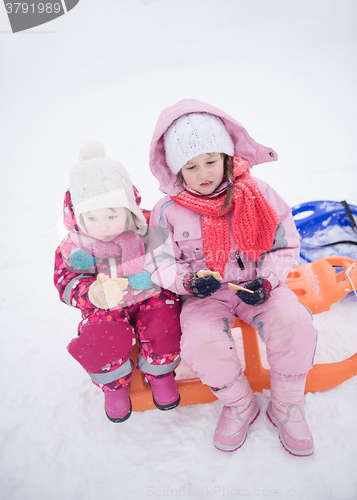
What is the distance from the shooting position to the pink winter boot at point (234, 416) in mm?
1344

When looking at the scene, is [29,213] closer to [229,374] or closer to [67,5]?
[229,374]

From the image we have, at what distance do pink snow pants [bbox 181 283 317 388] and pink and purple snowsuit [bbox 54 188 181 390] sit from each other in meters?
0.10

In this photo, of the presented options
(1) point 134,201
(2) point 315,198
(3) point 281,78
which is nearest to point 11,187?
(1) point 134,201

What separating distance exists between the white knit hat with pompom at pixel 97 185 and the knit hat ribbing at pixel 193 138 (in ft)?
0.73

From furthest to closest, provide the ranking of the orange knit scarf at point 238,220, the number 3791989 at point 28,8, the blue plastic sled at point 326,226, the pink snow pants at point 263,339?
the number 3791989 at point 28,8 < the blue plastic sled at point 326,226 < the orange knit scarf at point 238,220 < the pink snow pants at point 263,339

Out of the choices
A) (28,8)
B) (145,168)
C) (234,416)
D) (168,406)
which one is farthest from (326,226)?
(28,8)

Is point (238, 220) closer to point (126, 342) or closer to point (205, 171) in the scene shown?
point (205, 171)

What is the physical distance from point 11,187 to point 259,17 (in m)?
4.28

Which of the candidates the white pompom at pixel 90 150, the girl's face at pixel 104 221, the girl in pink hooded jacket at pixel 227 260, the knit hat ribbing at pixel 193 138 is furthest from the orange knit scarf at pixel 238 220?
the white pompom at pixel 90 150

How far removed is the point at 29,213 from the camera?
309cm

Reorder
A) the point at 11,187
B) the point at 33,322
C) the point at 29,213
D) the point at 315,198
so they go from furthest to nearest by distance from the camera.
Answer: the point at 11,187
the point at 29,213
the point at 315,198
the point at 33,322

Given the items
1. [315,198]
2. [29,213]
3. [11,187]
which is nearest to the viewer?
[315,198]

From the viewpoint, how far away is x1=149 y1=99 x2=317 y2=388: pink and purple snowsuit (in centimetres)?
129

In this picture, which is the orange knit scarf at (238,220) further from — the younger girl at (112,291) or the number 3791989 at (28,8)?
the number 3791989 at (28,8)
